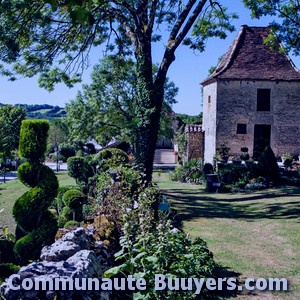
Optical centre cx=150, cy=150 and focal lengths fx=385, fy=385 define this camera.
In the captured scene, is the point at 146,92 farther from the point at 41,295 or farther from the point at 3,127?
the point at 3,127

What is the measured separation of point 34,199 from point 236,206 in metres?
9.25

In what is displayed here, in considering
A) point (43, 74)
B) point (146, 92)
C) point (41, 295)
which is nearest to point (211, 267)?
point (41, 295)

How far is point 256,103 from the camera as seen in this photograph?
2548 centimetres

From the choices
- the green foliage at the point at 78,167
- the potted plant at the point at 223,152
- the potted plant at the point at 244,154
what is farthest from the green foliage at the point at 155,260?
the potted plant at the point at 244,154

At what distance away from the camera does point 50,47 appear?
14.0m

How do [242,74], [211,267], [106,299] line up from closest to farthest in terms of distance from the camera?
[106,299] → [211,267] → [242,74]

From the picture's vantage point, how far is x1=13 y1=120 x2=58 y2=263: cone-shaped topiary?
8.41m

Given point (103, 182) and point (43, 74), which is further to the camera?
point (43, 74)

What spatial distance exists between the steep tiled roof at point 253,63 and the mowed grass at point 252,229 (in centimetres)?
889

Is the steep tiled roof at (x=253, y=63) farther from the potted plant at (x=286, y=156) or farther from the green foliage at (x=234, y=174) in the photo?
the green foliage at (x=234, y=174)

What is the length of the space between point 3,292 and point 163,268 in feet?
6.67

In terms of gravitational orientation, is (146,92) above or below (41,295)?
above

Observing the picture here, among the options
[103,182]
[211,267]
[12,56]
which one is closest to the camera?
[211,267]

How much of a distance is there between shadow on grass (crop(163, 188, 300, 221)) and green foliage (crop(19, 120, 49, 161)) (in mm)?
5796
